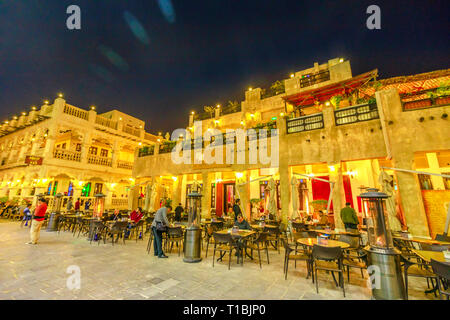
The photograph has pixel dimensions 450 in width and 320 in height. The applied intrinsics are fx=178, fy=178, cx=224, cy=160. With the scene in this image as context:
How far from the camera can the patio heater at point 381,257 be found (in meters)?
3.38

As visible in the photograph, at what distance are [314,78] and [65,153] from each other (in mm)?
24990

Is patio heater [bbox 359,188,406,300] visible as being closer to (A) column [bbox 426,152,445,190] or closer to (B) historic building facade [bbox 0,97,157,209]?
(A) column [bbox 426,152,445,190]

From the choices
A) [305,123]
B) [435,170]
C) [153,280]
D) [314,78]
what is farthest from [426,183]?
[153,280]

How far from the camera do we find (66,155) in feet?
60.4

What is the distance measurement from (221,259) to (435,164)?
534 inches

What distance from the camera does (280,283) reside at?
414 cm

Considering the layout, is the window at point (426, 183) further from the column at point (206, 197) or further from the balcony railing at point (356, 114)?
the column at point (206, 197)

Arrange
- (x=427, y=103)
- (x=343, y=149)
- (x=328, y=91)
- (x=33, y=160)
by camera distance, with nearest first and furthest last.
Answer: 1. (x=427, y=103)
2. (x=343, y=149)
3. (x=328, y=91)
4. (x=33, y=160)

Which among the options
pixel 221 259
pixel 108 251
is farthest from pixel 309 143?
pixel 108 251

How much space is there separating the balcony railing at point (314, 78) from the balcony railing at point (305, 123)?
19.1 ft

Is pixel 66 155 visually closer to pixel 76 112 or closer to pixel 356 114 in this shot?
pixel 76 112

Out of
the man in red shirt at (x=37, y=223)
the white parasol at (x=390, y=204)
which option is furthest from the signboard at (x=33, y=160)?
the white parasol at (x=390, y=204)
